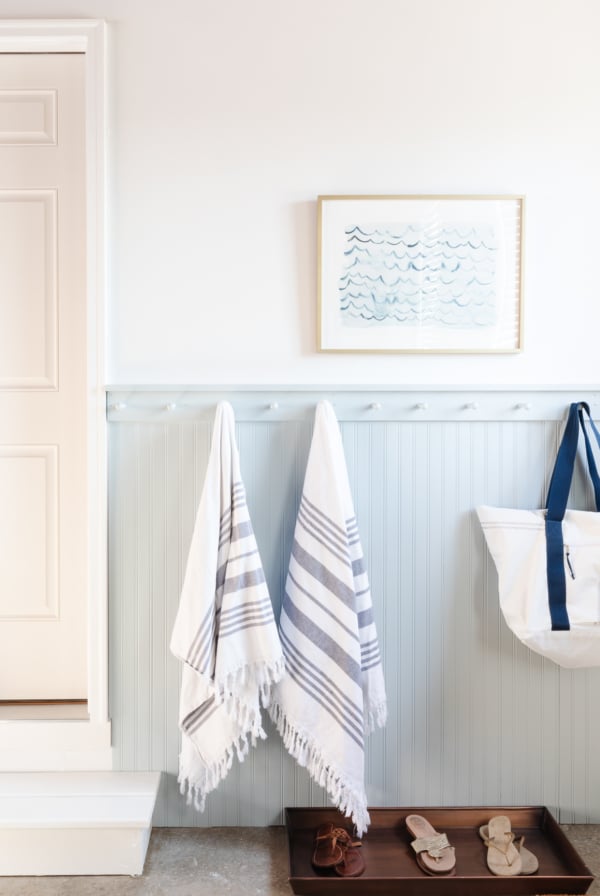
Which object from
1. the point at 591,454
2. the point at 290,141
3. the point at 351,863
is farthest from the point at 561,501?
the point at 290,141

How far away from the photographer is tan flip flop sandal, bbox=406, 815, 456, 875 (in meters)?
1.40

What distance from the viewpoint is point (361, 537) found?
157cm

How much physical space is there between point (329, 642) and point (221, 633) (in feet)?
0.78

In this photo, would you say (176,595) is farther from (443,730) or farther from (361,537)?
(443,730)

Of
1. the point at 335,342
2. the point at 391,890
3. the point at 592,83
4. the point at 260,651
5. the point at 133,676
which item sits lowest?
the point at 391,890

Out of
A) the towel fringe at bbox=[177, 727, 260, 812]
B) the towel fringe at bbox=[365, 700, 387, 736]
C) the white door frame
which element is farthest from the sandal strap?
the white door frame

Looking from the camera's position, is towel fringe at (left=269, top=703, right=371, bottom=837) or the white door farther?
the white door

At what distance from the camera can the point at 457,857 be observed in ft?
4.80

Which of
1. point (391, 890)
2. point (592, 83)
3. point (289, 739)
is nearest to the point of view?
point (391, 890)

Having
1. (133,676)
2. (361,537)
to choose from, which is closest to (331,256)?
(361,537)

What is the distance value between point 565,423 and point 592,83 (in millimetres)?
813

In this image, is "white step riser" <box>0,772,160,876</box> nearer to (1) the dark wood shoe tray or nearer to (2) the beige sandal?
(1) the dark wood shoe tray

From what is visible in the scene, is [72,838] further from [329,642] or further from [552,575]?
[552,575]

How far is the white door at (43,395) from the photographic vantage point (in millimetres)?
1606
